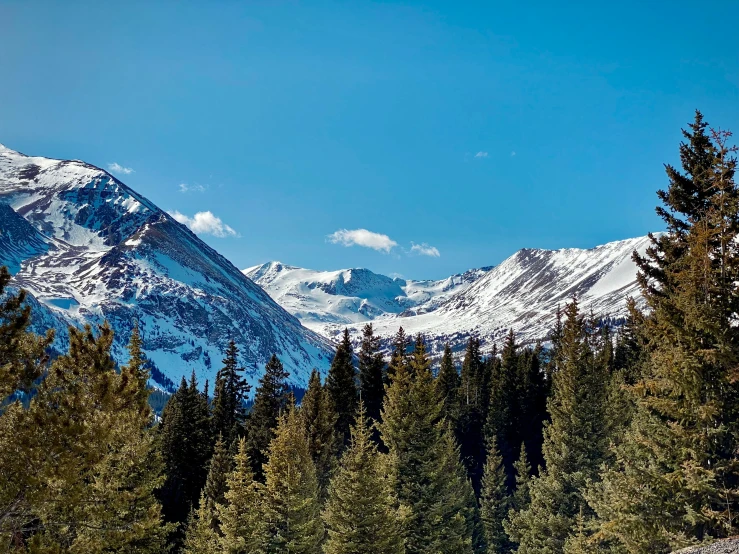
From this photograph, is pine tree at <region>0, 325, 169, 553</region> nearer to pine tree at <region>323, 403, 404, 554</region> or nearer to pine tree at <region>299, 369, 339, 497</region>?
pine tree at <region>323, 403, 404, 554</region>

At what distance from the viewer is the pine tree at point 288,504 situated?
81.6ft

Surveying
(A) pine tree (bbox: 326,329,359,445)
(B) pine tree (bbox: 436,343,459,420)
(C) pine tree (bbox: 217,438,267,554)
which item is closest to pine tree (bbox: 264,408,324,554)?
(C) pine tree (bbox: 217,438,267,554)

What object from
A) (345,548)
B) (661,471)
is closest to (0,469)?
(345,548)

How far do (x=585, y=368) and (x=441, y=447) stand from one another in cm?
1021

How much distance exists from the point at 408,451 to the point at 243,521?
8923mm

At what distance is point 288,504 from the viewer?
82.3 feet

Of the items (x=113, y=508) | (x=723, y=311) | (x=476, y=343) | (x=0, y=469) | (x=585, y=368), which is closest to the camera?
(x=0, y=469)

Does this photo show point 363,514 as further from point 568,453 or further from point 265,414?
point 265,414

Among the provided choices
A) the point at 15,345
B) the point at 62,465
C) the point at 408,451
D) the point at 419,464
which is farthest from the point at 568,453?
the point at 15,345

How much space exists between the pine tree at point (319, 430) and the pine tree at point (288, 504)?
7.93 meters

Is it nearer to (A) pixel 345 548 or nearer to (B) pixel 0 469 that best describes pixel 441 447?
(A) pixel 345 548

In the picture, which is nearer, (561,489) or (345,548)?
(345,548)

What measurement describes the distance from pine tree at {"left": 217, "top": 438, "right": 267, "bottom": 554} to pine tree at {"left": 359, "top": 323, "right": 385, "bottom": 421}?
67.4 ft

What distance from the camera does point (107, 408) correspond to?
15078 millimetres
